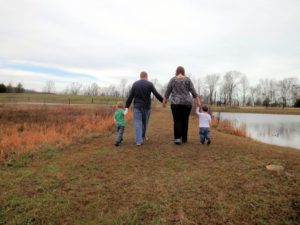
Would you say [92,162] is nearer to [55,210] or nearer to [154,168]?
[154,168]

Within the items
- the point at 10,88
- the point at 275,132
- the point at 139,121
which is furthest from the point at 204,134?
the point at 10,88

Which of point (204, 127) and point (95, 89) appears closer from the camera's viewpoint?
point (204, 127)

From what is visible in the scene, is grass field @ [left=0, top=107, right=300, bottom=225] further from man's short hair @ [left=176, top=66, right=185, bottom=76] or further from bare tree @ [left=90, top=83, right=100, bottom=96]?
bare tree @ [left=90, top=83, right=100, bottom=96]

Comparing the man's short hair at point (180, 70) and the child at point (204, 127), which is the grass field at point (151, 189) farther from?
the man's short hair at point (180, 70)

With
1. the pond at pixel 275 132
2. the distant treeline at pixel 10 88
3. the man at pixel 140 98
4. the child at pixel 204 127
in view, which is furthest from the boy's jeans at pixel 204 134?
the distant treeline at pixel 10 88

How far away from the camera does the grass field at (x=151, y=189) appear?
9.53 ft

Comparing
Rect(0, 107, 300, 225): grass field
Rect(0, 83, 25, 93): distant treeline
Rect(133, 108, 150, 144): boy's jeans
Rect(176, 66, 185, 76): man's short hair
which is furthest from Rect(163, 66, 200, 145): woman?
Rect(0, 83, 25, 93): distant treeline

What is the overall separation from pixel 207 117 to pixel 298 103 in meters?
84.0

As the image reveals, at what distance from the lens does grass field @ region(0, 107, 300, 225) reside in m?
2.91

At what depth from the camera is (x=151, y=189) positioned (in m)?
3.60

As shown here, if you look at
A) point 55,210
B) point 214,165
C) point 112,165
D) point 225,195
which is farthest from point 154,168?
point 55,210

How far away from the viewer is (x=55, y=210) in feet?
9.89

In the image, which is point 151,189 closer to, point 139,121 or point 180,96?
point 139,121

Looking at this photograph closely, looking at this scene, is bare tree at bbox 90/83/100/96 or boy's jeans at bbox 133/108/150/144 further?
bare tree at bbox 90/83/100/96
